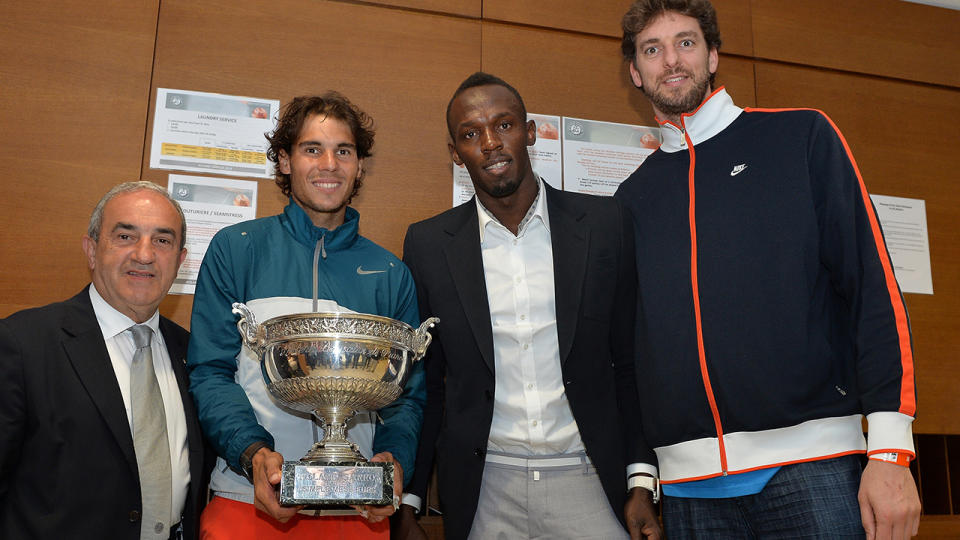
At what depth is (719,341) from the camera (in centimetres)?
181

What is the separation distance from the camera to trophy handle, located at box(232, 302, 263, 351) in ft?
5.52

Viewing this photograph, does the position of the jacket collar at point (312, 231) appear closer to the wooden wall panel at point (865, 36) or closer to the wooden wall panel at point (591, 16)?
the wooden wall panel at point (591, 16)

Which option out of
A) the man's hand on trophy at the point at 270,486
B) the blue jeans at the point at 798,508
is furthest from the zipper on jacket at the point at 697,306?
the man's hand on trophy at the point at 270,486

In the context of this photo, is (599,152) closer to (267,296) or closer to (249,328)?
(267,296)

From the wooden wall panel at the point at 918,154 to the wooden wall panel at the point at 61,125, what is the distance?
111 inches

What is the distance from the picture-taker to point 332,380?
63.0 inches

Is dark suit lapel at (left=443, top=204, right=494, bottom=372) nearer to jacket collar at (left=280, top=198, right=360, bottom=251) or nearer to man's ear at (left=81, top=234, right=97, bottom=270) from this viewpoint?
jacket collar at (left=280, top=198, right=360, bottom=251)

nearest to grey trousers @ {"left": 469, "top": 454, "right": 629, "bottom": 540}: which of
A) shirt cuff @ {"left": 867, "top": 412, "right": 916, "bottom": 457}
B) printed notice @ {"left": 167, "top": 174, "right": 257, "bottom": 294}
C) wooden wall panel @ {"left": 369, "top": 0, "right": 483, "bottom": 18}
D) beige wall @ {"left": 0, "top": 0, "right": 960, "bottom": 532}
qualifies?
shirt cuff @ {"left": 867, "top": 412, "right": 916, "bottom": 457}

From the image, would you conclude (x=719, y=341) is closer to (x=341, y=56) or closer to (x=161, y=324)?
(x=161, y=324)

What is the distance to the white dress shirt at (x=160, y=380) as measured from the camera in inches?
74.6

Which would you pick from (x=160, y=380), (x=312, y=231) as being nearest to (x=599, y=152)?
(x=312, y=231)

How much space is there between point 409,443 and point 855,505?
1067 mm

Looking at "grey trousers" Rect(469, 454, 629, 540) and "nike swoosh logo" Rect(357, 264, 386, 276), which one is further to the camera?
"nike swoosh logo" Rect(357, 264, 386, 276)

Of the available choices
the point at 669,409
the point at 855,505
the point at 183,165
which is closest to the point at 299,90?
the point at 183,165
